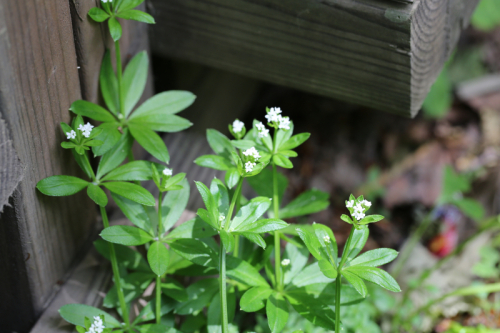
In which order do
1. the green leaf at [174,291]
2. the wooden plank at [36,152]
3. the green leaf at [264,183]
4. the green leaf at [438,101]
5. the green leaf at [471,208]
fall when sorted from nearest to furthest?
1. the wooden plank at [36,152]
2. the green leaf at [174,291]
3. the green leaf at [264,183]
4. the green leaf at [471,208]
5. the green leaf at [438,101]

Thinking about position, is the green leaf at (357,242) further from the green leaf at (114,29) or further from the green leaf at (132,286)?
the green leaf at (114,29)

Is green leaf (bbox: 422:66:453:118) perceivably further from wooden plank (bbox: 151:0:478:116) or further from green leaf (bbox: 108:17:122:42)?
green leaf (bbox: 108:17:122:42)

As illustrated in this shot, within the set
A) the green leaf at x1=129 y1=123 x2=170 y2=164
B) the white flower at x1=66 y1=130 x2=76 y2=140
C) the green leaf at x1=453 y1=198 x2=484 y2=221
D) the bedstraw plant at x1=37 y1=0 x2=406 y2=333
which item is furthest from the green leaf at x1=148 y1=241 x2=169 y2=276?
the green leaf at x1=453 y1=198 x2=484 y2=221

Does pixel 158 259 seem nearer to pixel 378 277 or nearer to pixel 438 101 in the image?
pixel 378 277

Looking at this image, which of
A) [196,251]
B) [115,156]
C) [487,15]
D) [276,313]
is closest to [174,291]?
[196,251]

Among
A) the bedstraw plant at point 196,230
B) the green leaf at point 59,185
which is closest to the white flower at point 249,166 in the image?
the bedstraw plant at point 196,230

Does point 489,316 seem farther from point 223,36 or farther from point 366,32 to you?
point 223,36

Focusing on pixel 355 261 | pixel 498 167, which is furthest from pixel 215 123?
pixel 498 167

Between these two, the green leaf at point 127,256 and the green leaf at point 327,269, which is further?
the green leaf at point 127,256
